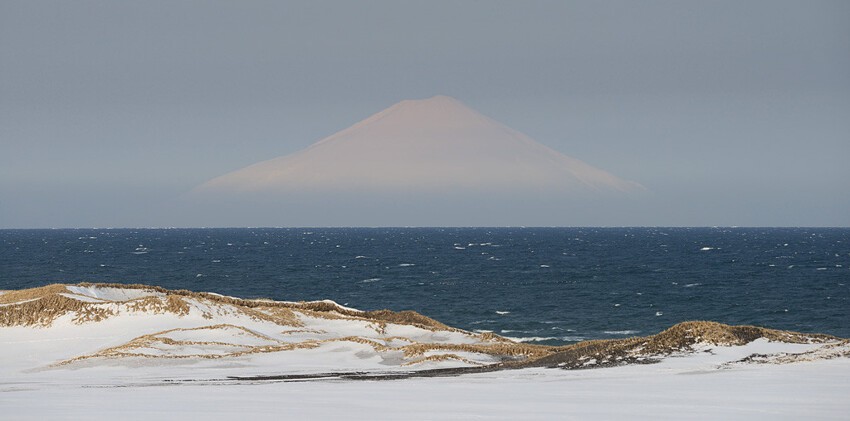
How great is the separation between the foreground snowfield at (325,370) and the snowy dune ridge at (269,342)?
6 centimetres

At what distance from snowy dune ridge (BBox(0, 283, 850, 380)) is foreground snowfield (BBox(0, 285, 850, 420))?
0.20ft

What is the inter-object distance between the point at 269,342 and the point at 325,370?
509 centimetres

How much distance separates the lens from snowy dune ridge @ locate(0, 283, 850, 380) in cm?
2111

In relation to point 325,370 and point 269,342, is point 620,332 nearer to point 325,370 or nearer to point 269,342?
point 269,342

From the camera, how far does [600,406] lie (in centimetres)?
1390

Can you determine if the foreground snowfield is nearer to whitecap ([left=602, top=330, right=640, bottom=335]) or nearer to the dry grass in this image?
the dry grass

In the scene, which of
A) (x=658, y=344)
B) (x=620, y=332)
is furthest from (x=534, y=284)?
(x=658, y=344)

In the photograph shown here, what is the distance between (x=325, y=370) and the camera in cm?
2180

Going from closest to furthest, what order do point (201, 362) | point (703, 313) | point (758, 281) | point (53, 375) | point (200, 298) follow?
1. point (53, 375)
2. point (201, 362)
3. point (200, 298)
4. point (703, 313)
5. point (758, 281)

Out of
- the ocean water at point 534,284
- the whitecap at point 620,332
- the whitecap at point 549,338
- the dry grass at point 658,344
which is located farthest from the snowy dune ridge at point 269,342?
the ocean water at point 534,284

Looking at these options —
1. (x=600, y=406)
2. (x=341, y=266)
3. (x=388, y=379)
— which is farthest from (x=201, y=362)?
(x=341, y=266)

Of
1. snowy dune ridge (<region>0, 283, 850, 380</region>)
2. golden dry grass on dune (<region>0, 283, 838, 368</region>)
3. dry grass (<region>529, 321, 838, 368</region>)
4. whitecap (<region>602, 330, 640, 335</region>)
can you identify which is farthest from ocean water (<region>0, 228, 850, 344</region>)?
dry grass (<region>529, 321, 838, 368</region>)

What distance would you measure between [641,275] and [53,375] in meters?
73.8

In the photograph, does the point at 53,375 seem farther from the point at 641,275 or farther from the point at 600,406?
the point at 641,275
